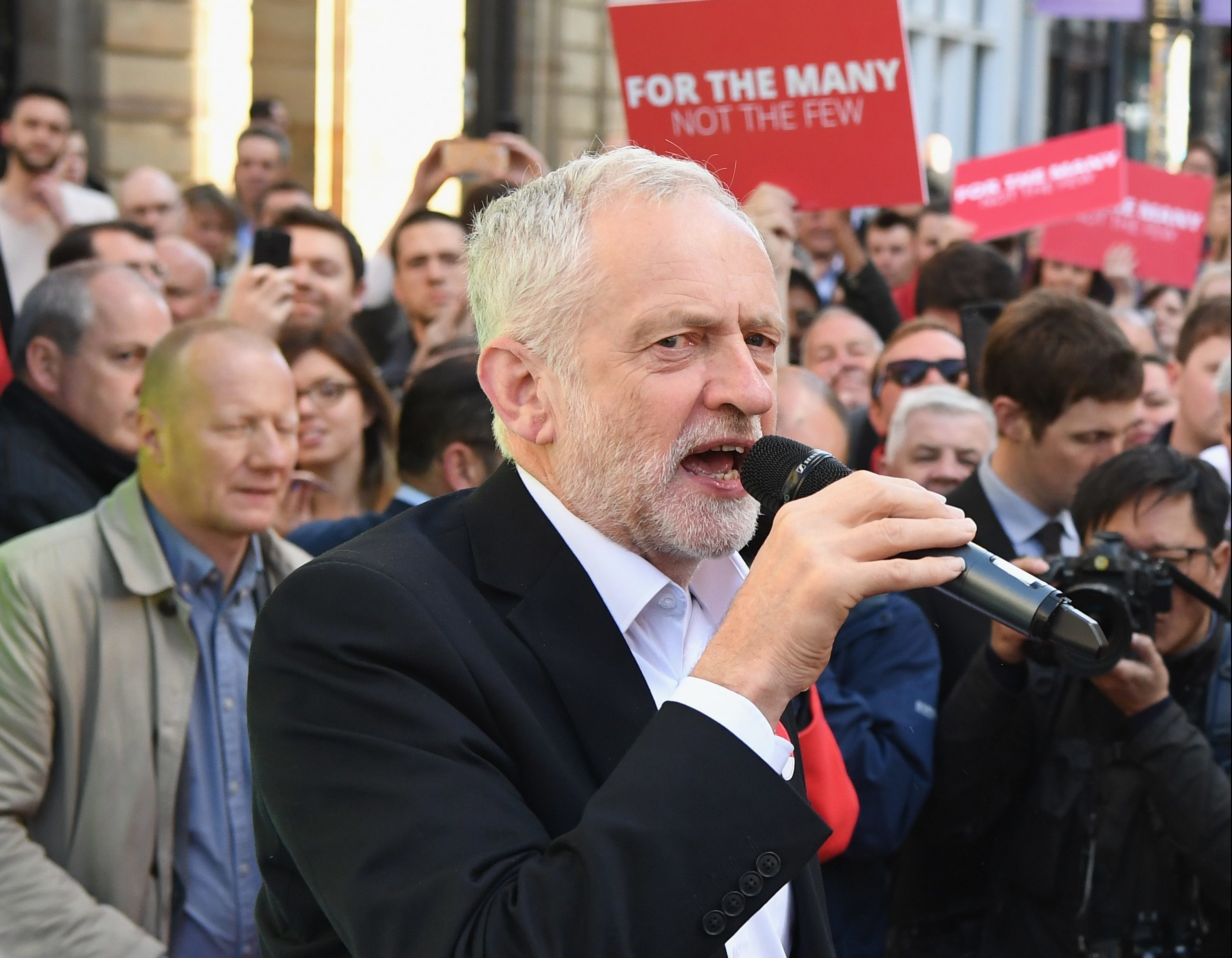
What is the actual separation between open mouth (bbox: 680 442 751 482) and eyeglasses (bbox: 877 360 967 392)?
374 centimetres

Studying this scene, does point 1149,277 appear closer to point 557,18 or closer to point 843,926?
point 843,926

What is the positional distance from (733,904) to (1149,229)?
7866mm

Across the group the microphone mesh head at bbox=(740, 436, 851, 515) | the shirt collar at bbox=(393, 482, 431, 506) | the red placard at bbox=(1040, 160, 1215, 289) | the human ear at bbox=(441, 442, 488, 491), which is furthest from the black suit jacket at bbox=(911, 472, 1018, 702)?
the red placard at bbox=(1040, 160, 1215, 289)

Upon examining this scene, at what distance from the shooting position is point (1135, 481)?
3.82 metres

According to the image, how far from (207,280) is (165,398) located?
3752 mm

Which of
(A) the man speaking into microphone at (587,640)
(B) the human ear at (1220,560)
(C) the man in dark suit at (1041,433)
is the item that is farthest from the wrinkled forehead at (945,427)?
(A) the man speaking into microphone at (587,640)

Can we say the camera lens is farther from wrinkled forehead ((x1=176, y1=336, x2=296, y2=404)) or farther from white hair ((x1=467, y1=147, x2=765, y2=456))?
wrinkled forehead ((x1=176, y1=336, x2=296, y2=404))

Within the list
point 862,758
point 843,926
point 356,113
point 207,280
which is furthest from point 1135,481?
point 356,113

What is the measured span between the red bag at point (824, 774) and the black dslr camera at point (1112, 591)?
523 mm

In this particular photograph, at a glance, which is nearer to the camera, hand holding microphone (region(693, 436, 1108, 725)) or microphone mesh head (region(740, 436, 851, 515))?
hand holding microphone (region(693, 436, 1108, 725))

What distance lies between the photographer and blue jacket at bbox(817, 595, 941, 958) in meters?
3.59

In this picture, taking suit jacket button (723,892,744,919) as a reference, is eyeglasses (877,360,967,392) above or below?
above

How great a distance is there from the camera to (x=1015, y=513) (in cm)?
448

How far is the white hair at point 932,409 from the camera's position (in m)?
5.00
